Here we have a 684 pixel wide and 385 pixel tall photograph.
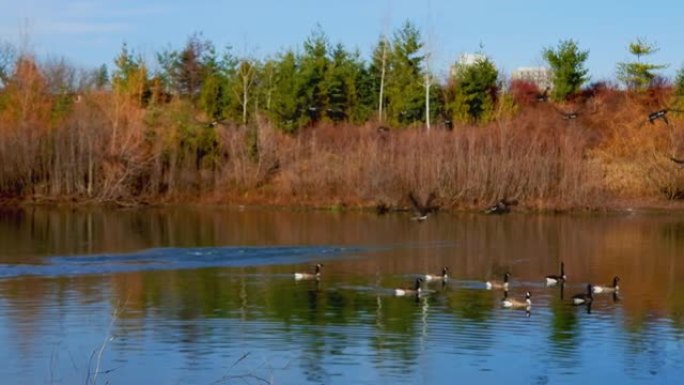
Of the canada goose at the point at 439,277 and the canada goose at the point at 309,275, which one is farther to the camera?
the canada goose at the point at 309,275

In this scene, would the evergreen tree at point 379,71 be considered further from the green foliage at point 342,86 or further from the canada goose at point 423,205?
the canada goose at point 423,205

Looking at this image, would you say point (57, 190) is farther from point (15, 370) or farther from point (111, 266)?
point (15, 370)

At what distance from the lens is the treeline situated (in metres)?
46.9

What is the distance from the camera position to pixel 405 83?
59.2 meters

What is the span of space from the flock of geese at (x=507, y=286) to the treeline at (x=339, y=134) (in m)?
16.7

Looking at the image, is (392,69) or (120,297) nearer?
(120,297)

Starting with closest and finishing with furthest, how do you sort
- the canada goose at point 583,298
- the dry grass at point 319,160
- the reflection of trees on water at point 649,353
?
the reflection of trees on water at point 649,353
the canada goose at point 583,298
the dry grass at point 319,160

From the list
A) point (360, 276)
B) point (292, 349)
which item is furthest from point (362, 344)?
point (360, 276)

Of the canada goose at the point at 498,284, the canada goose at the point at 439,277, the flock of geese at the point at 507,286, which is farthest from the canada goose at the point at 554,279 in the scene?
the canada goose at the point at 439,277

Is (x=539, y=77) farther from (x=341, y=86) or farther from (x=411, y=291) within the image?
(x=411, y=291)

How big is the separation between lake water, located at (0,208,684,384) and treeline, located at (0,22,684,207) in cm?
719

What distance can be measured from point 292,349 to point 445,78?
42991 mm

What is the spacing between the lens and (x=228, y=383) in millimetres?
15203

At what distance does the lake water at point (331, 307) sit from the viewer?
54.4 ft
